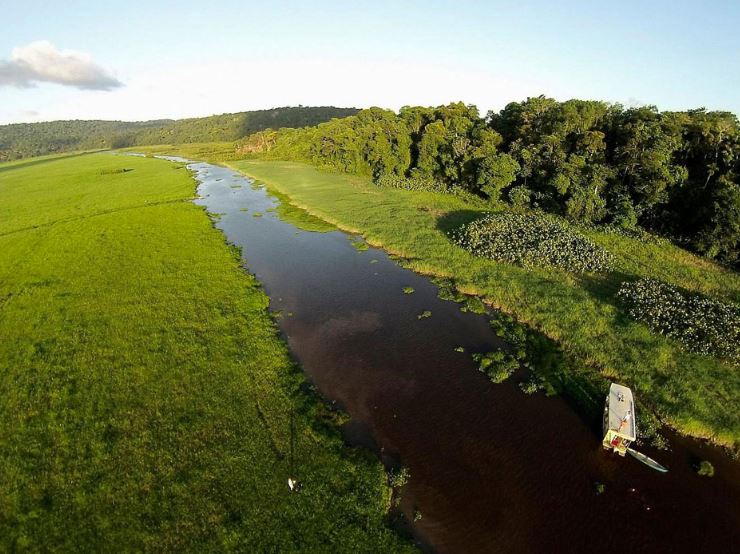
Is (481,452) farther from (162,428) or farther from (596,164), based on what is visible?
(596,164)

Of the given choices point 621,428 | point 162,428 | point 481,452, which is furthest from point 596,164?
point 162,428

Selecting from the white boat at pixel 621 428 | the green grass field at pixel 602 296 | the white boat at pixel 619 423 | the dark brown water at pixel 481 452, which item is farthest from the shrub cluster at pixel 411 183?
the white boat at pixel 621 428

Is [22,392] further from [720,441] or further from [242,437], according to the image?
[720,441]

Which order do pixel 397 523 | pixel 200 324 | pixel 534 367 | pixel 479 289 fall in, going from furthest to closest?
pixel 479 289 → pixel 200 324 → pixel 534 367 → pixel 397 523

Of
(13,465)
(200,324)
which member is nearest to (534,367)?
(200,324)

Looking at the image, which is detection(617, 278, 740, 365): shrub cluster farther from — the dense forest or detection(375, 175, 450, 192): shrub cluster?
detection(375, 175, 450, 192): shrub cluster
